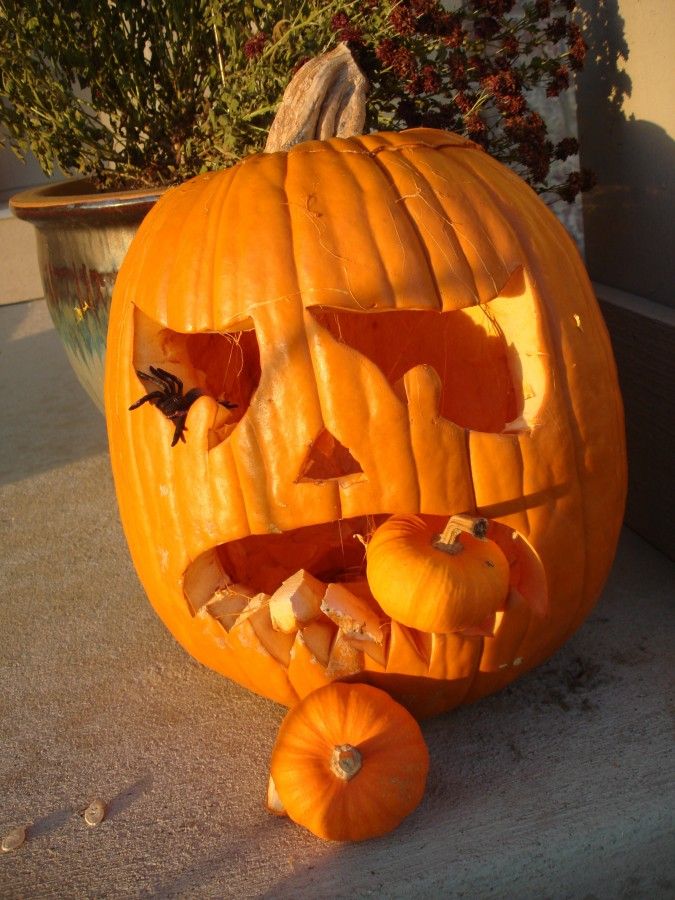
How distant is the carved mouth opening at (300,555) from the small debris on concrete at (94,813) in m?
0.44

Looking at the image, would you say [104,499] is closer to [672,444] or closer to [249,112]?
[249,112]

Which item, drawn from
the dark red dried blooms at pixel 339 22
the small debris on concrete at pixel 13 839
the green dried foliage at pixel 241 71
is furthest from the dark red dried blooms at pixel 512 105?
the small debris on concrete at pixel 13 839

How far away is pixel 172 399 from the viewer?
1.45 m

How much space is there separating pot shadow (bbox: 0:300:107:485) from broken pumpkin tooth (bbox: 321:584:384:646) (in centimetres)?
195

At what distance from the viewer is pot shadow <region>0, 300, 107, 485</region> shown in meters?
3.26

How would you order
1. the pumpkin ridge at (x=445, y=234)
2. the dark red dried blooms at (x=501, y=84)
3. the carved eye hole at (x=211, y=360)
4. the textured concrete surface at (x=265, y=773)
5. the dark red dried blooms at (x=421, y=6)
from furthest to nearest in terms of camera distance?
the dark red dried blooms at (x=501, y=84), the dark red dried blooms at (x=421, y=6), the carved eye hole at (x=211, y=360), the pumpkin ridge at (x=445, y=234), the textured concrete surface at (x=265, y=773)

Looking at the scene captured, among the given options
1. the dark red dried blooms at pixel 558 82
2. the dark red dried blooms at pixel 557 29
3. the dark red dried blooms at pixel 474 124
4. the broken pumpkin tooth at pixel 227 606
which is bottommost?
the broken pumpkin tooth at pixel 227 606

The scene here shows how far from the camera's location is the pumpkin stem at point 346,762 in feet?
4.32

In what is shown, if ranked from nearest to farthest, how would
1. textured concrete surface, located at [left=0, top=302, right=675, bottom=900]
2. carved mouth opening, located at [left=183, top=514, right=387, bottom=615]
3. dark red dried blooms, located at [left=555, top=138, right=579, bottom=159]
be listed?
textured concrete surface, located at [left=0, top=302, right=675, bottom=900] < carved mouth opening, located at [left=183, top=514, right=387, bottom=615] < dark red dried blooms, located at [left=555, top=138, right=579, bottom=159]

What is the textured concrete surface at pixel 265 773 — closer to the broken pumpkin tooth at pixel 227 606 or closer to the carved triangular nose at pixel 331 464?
the broken pumpkin tooth at pixel 227 606

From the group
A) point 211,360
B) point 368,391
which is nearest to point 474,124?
point 211,360

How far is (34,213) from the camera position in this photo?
241 cm

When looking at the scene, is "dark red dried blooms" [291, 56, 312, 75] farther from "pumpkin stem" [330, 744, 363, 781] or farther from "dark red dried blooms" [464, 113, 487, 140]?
"pumpkin stem" [330, 744, 363, 781]

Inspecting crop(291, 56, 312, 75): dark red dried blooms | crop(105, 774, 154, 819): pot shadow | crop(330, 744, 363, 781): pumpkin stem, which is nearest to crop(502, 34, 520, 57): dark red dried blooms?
crop(291, 56, 312, 75): dark red dried blooms
